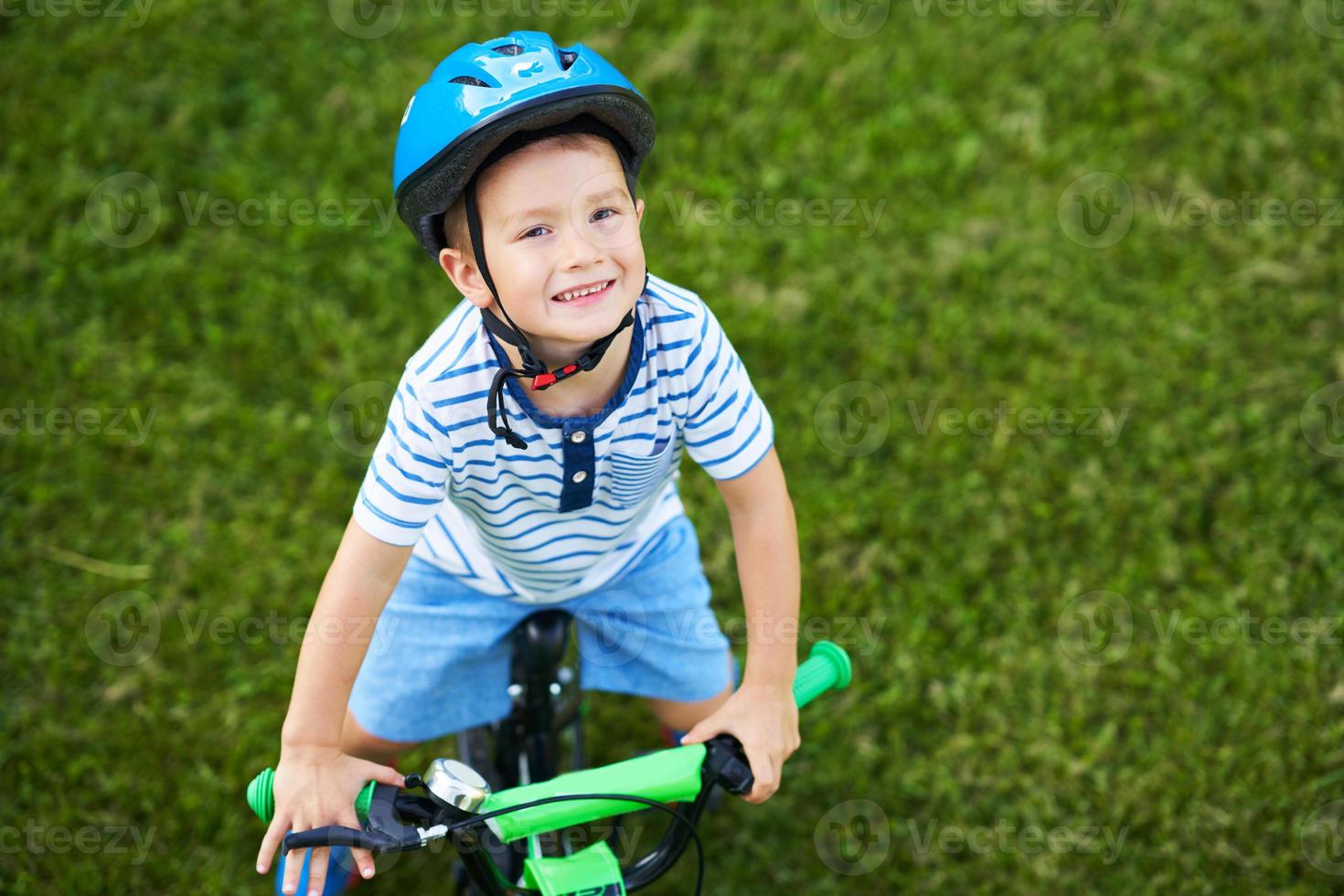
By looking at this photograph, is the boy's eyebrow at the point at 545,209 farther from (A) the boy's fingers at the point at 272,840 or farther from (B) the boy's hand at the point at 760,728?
(A) the boy's fingers at the point at 272,840

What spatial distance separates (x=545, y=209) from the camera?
1788 mm

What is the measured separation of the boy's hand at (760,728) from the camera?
6.47 feet

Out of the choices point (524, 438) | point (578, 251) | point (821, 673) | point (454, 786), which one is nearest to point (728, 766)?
point (821, 673)

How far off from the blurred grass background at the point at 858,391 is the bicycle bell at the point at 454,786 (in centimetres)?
165

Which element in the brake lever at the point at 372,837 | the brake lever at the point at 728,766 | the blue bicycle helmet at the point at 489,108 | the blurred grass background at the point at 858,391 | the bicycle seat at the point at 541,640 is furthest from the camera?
the blurred grass background at the point at 858,391

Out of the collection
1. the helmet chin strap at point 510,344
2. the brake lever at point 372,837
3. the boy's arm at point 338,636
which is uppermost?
the helmet chin strap at point 510,344

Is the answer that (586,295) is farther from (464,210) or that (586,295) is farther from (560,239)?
(464,210)

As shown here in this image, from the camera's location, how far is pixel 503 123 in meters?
1.75

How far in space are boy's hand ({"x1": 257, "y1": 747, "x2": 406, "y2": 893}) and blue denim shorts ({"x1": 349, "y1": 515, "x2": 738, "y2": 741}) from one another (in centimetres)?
58

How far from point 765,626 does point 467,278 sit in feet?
2.82

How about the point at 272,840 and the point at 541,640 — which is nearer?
the point at 272,840

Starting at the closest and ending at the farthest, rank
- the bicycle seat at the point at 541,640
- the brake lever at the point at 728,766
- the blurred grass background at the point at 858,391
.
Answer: the brake lever at the point at 728,766, the bicycle seat at the point at 541,640, the blurred grass background at the point at 858,391

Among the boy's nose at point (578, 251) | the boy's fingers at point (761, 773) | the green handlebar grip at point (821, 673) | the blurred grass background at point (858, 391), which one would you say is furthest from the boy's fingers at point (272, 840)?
the blurred grass background at point (858, 391)

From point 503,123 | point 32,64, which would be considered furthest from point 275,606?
point 32,64
